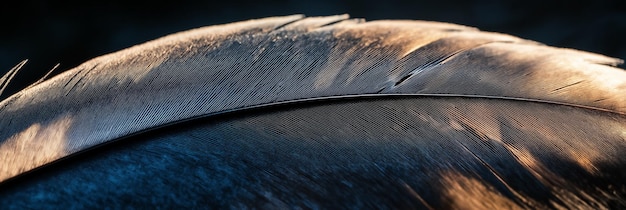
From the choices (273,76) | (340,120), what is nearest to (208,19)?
(273,76)

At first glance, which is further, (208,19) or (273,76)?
(208,19)

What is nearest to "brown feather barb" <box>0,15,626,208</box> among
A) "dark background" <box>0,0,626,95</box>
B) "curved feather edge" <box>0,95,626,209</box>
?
"curved feather edge" <box>0,95,626,209</box>

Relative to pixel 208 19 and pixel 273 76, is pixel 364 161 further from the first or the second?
pixel 208 19

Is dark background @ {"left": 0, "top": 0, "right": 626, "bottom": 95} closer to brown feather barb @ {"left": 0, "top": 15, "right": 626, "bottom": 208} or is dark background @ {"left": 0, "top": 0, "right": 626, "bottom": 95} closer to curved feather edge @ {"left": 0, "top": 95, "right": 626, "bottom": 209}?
brown feather barb @ {"left": 0, "top": 15, "right": 626, "bottom": 208}

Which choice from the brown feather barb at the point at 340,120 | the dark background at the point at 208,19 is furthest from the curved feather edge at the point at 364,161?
the dark background at the point at 208,19

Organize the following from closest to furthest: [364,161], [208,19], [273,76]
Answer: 1. [364,161]
2. [273,76]
3. [208,19]

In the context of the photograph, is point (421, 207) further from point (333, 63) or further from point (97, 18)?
point (97, 18)

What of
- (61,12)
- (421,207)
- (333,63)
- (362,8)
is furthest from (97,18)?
(421,207)
